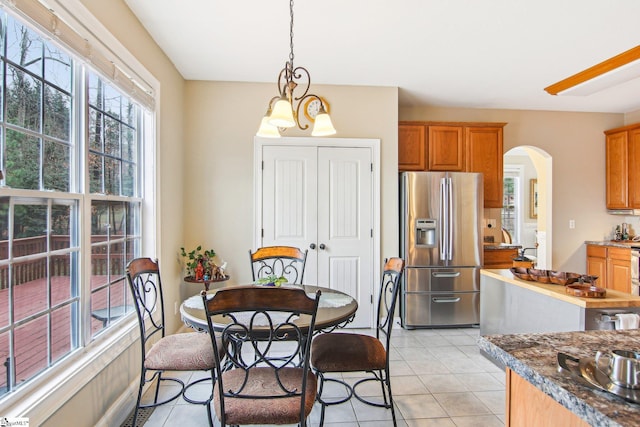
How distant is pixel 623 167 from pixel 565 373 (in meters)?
5.02

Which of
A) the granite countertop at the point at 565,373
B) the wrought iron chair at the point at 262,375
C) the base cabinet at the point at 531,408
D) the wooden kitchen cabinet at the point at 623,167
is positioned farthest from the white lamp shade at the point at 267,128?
the wooden kitchen cabinet at the point at 623,167

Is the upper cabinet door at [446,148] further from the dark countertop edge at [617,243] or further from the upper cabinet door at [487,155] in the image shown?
the dark countertop edge at [617,243]

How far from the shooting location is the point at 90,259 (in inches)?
77.2

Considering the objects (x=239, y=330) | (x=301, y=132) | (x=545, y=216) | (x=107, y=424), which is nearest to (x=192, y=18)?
(x=301, y=132)

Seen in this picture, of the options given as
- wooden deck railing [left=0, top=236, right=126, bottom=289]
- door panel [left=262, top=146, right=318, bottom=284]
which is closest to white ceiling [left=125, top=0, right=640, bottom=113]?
door panel [left=262, top=146, right=318, bottom=284]

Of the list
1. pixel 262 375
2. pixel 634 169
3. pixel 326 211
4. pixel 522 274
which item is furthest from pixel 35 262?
pixel 634 169

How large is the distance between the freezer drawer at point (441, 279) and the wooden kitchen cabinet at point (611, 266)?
6.00ft

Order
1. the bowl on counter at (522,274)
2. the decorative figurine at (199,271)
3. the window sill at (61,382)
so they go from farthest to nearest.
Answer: the decorative figurine at (199,271) < the bowl on counter at (522,274) < the window sill at (61,382)

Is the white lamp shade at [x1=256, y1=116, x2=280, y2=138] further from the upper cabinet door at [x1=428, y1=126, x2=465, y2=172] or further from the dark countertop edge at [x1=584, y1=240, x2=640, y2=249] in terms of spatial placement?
the dark countertop edge at [x1=584, y1=240, x2=640, y2=249]

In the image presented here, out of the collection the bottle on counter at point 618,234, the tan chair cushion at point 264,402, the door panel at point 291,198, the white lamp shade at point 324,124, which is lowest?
the tan chair cushion at point 264,402

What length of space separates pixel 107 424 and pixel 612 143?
19.9 ft

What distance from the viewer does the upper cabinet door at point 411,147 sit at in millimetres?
4109

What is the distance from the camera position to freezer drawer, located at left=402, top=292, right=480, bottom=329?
385cm

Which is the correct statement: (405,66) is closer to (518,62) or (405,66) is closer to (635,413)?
(518,62)
